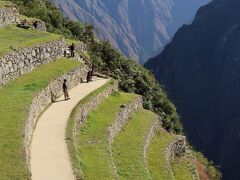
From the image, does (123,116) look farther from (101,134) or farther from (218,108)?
(218,108)

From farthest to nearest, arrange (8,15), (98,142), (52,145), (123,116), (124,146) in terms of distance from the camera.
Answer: (8,15)
(123,116)
(124,146)
(98,142)
(52,145)

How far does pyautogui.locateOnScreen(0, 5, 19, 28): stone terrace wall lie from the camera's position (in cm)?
3738

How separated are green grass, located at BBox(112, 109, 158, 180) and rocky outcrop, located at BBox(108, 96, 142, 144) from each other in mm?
Result: 287

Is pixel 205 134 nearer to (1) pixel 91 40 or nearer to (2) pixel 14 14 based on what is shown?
(1) pixel 91 40

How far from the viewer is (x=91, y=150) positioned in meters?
25.1

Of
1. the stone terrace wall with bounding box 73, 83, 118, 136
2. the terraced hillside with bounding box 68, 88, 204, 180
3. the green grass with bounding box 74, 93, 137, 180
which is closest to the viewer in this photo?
the green grass with bounding box 74, 93, 137, 180

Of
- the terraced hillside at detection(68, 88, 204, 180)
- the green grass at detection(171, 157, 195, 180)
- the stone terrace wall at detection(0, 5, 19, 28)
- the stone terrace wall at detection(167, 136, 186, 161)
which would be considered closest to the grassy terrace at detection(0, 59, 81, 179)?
the terraced hillside at detection(68, 88, 204, 180)

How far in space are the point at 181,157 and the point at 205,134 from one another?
456 feet

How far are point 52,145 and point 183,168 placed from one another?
12.2m

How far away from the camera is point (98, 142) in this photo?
86.8 feet

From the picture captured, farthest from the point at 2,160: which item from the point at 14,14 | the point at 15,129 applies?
the point at 14,14

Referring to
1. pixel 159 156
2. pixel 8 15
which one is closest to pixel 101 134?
pixel 159 156

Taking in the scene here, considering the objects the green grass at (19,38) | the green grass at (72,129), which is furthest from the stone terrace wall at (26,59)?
the green grass at (72,129)

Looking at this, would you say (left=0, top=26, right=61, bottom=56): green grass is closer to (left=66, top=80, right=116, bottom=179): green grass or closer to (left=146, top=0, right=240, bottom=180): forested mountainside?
(left=66, top=80, right=116, bottom=179): green grass
